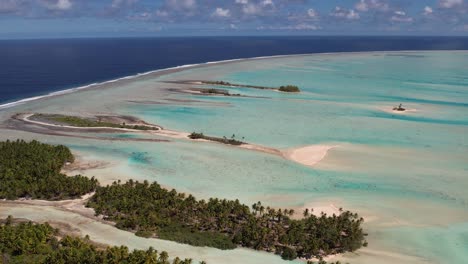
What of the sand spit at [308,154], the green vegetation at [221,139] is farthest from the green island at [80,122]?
the sand spit at [308,154]

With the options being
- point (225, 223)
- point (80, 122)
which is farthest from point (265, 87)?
point (225, 223)

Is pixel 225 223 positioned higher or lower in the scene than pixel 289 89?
lower

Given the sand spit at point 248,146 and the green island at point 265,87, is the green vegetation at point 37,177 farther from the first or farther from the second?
the green island at point 265,87

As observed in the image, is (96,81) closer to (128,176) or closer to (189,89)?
(189,89)

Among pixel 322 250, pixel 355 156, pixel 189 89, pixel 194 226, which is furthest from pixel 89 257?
pixel 189 89

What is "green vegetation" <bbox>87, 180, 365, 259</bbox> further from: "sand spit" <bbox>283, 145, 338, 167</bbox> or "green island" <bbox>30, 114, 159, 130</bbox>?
"green island" <bbox>30, 114, 159, 130</bbox>

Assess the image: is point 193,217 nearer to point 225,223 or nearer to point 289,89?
point 225,223

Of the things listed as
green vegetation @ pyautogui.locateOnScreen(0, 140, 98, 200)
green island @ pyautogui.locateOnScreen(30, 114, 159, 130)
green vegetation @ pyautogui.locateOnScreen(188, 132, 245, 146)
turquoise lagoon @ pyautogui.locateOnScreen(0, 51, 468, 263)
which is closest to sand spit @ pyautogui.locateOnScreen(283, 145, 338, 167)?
turquoise lagoon @ pyautogui.locateOnScreen(0, 51, 468, 263)
